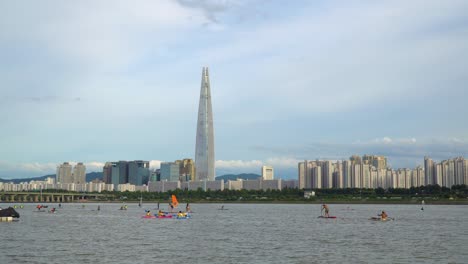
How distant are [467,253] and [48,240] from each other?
3936 centimetres

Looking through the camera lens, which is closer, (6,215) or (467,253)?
(467,253)

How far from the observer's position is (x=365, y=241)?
57375 mm

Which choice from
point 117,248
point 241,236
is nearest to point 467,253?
point 241,236

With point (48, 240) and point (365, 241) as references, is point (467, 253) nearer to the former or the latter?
point (365, 241)

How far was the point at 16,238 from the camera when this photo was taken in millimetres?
61094

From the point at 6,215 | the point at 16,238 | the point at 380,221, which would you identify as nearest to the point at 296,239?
the point at 16,238

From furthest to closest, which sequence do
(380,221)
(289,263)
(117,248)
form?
(380,221)
(117,248)
(289,263)

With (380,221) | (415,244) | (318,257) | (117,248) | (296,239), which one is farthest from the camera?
(380,221)

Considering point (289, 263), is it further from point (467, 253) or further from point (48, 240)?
point (48, 240)

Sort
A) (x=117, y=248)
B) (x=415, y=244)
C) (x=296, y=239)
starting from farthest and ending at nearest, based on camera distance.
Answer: (x=296, y=239)
(x=415, y=244)
(x=117, y=248)

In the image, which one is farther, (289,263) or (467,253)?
(467,253)

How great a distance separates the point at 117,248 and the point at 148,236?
13213 millimetres

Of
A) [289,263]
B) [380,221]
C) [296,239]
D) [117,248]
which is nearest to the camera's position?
[289,263]

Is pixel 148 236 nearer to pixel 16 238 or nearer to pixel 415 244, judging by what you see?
pixel 16 238
